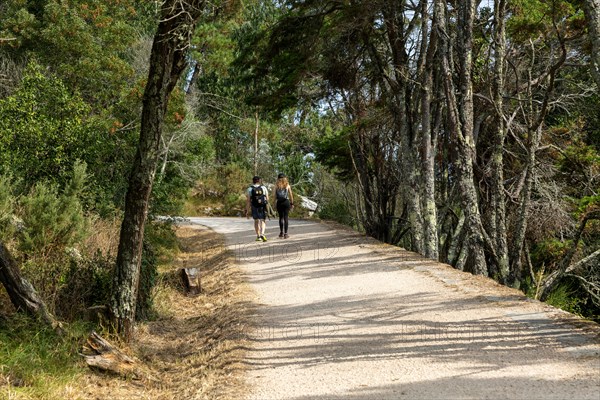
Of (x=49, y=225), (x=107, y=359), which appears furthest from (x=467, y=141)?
(x=49, y=225)

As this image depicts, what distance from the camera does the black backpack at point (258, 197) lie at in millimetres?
14453

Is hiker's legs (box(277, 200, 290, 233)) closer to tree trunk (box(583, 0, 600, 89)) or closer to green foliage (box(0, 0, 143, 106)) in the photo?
tree trunk (box(583, 0, 600, 89))

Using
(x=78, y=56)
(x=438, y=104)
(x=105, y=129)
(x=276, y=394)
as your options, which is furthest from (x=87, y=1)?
(x=276, y=394)

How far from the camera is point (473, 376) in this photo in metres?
5.14

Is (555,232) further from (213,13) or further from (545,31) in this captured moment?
(213,13)

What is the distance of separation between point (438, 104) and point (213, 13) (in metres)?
8.20

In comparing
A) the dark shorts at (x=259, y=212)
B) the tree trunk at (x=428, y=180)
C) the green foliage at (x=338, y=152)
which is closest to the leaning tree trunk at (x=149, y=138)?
the tree trunk at (x=428, y=180)

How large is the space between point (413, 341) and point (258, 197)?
8.56 meters

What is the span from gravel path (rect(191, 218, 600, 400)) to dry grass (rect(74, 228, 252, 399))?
0.83 ft

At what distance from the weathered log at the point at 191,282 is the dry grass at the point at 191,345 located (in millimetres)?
137

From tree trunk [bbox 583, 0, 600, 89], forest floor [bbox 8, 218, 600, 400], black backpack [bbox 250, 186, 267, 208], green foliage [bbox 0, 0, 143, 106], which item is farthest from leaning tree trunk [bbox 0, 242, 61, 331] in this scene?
green foliage [bbox 0, 0, 143, 106]

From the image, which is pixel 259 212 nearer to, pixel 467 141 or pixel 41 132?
pixel 41 132

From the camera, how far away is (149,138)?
23.1 ft

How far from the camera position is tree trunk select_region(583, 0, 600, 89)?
599 cm
